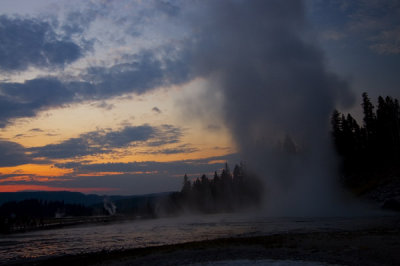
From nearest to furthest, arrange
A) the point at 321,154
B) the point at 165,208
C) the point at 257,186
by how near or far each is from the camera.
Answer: the point at 321,154, the point at 257,186, the point at 165,208

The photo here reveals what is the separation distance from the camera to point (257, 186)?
356 feet

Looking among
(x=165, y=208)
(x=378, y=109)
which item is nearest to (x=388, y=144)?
(x=378, y=109)

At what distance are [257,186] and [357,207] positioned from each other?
56.8 meters

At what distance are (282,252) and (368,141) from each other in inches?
2800

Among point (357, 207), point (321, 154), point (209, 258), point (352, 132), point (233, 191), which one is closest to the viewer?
point (209, 258)

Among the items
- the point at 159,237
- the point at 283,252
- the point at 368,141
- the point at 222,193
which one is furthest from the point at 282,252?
the point at 222,193

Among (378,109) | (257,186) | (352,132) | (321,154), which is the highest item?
(378,109)

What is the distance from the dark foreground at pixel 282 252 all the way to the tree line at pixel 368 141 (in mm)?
51434

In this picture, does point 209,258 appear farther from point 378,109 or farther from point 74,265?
point 378,109

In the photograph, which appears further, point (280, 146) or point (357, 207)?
point (280, 146)

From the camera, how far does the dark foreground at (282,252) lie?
56.9 feet

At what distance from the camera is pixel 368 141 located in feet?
259

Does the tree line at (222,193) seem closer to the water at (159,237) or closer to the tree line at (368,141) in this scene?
the tree line at (368,141)

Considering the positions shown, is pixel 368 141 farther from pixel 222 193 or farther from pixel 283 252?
pixel 283 252
